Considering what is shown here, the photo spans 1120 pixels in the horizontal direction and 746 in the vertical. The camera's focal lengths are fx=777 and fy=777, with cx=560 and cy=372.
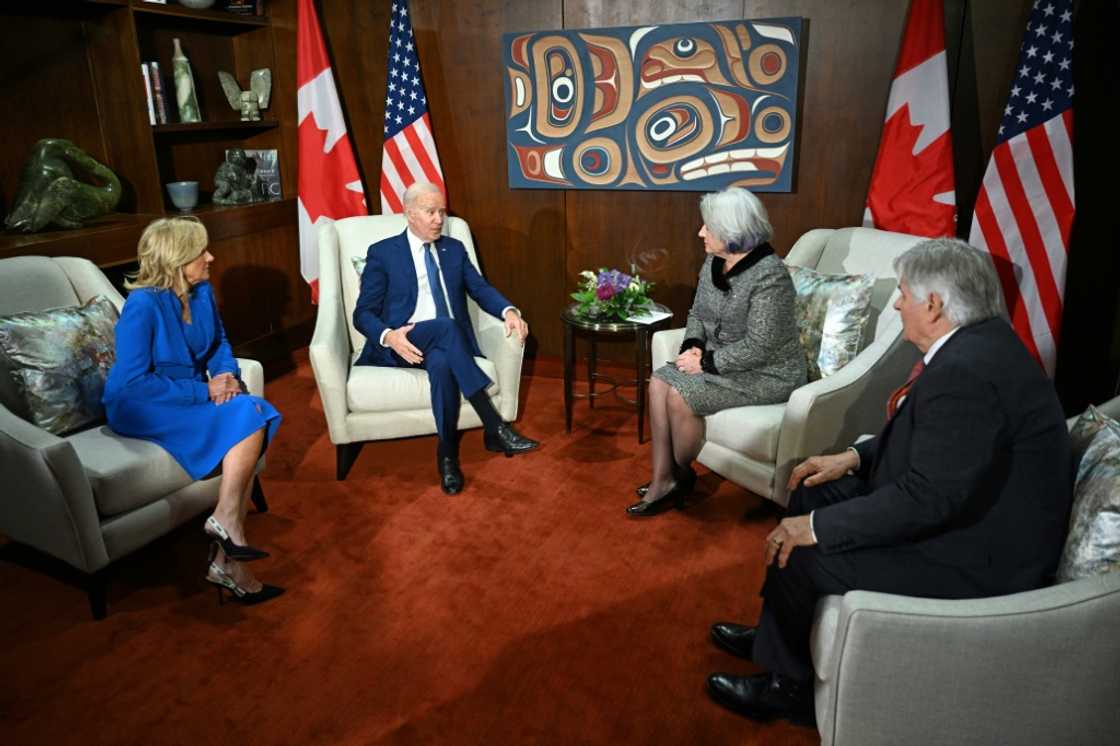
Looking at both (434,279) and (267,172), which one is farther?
(267,172)

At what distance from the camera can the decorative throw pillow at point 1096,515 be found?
1.41 metres

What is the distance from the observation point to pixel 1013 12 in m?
3.06

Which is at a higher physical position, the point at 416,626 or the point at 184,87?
the point at 184,87

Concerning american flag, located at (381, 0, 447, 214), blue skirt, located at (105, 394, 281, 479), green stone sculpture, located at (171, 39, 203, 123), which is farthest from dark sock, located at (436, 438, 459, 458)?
green stone sculpture, located at (171, 39, 203, 123)

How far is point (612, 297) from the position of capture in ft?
10.8

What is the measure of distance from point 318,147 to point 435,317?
60.8 inches

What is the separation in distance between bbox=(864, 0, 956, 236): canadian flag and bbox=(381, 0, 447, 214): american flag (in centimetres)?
216

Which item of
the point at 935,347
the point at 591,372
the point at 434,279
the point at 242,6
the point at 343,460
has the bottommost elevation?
the point at 343,460

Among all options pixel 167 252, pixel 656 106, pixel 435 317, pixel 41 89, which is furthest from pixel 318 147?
pixel 167 252

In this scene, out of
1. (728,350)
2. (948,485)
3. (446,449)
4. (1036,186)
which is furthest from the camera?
(446,449)

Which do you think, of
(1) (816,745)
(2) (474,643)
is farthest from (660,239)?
(1) (816,745)

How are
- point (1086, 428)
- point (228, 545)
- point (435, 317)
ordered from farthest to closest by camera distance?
point (435, 317) < point (228, 545) < point (1086, 428)

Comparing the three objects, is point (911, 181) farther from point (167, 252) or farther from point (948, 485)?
point (167, 252)

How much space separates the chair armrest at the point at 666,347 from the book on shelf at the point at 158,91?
2741 mm
